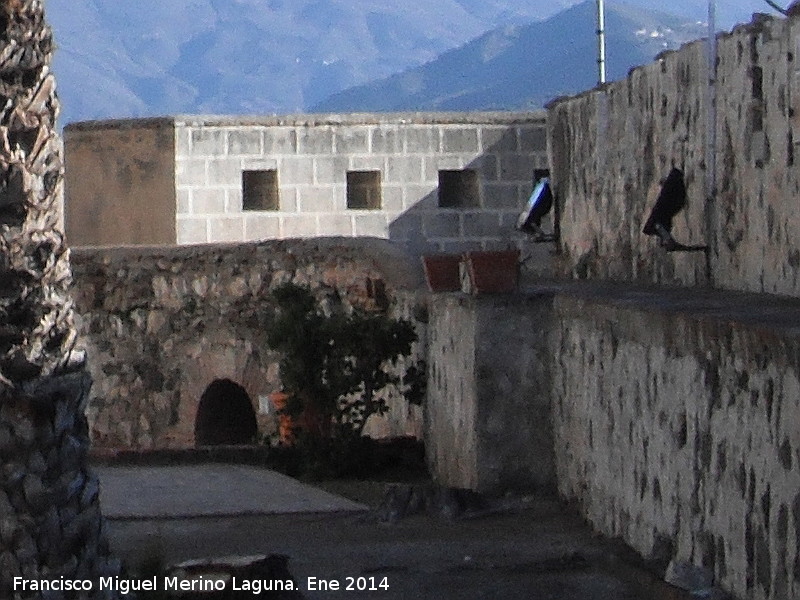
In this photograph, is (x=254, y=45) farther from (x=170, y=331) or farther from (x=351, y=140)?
(x=170, y=331)

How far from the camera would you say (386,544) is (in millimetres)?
8781

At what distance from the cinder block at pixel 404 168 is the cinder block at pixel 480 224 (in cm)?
65

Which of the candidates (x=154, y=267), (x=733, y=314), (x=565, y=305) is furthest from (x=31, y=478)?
(x=154, y=267)

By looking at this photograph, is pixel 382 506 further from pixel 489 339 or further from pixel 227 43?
pixel 227 43

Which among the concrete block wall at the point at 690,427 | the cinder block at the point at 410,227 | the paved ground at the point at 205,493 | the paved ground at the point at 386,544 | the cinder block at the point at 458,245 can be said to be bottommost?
the paved ground at the point at 386,544

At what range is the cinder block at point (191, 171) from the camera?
20.5m

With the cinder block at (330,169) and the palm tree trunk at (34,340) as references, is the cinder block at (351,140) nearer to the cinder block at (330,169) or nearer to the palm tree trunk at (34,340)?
the cinder block at (330,169)

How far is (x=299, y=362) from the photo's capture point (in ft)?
40.3

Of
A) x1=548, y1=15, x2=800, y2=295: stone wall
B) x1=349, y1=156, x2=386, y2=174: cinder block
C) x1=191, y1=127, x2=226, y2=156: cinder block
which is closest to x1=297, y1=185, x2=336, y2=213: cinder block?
x1=349, y1=156, x2=386, y2=174: cinder block

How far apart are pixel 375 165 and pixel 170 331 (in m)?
4.36

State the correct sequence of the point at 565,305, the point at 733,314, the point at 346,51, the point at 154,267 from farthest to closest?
the point at 346,51 → the point at 154,267 → the point at 565,305 → the point at 733,314

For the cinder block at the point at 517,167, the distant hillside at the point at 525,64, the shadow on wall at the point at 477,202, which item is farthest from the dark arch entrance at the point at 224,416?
the distant hillside at the point at 525,64

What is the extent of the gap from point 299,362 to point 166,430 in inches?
198

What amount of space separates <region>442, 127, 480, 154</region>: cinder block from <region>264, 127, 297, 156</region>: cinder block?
1532 millimetres
